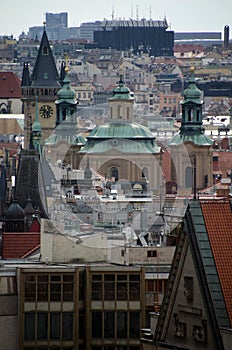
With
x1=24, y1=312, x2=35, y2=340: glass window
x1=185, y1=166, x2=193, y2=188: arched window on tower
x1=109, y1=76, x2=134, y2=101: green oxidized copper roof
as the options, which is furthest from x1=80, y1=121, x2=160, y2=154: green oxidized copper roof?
x1=24, y1=312, x2=35, y2=340: glass window

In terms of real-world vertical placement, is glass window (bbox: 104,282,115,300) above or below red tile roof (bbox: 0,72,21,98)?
below

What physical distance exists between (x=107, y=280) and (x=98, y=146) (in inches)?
2361

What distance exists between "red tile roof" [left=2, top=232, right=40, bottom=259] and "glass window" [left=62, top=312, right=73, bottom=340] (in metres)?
10.1

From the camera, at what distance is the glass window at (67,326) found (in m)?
23.2

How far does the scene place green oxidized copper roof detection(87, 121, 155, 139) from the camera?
84312mm

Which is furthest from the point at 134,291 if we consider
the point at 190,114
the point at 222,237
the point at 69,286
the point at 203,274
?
the point at 190,114

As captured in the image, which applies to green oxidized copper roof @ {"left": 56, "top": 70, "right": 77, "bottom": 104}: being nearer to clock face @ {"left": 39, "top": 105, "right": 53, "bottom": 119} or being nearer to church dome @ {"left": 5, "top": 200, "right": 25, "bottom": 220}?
clock face @ {"left": 39, "top": 105, "right": 53, "bottom": 119}

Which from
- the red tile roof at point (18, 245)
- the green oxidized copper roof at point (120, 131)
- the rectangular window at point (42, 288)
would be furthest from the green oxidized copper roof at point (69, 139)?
the rectangular window at point (42, 288)

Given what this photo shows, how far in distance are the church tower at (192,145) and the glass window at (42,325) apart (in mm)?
55436

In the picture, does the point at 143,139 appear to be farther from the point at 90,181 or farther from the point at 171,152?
the point at 90,181

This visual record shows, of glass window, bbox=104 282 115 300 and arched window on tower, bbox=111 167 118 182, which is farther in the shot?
arched window on tower, bbox=111 167 118 182

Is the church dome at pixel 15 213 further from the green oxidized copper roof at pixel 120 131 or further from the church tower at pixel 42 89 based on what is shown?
the church tower at pixel 42 89

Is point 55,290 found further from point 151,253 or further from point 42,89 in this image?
point 42,89

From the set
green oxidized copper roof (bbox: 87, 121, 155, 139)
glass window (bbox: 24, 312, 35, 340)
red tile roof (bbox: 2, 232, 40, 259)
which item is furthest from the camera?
green oxidized copper roof (bbox: 87, 121, 155, 139)
